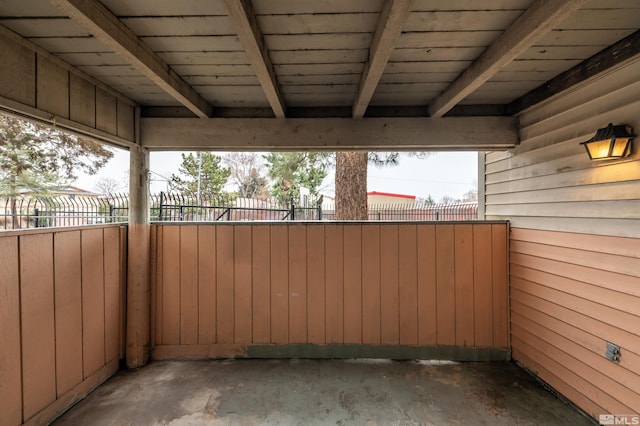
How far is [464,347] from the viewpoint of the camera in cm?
257

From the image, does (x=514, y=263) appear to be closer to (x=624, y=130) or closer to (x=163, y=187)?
(x=624, y=130)

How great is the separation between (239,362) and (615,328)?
2.75 metres

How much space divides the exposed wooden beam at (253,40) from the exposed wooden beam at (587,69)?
1996 millimetres

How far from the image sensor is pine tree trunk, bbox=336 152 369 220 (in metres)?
3.84

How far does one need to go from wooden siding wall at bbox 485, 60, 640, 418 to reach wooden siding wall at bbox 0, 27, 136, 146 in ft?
11.1

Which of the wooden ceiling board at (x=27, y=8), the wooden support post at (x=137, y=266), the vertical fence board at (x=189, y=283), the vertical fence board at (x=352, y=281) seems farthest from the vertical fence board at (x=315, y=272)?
the wooden ceiling board at (x=27, y=8)

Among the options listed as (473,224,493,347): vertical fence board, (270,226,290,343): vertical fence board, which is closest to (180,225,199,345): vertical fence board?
(270,226,290,343): vertical fence board

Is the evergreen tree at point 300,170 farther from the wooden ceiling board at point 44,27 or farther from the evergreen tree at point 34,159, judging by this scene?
the wooden ceiling board at point 44,27

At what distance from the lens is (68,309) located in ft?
6.37

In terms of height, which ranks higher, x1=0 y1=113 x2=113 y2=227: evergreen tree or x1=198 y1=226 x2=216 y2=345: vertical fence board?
x1=0 y1=113 x2=113 y2=227: evergreen tree

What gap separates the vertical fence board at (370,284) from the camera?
2.60 meters

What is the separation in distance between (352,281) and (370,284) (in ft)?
0.57

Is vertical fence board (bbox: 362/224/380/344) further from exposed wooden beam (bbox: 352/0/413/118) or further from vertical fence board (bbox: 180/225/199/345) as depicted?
vertical fence board (bbox: 180/225/199/345)

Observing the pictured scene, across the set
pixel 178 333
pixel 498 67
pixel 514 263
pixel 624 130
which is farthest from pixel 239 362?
pixel 624 130
